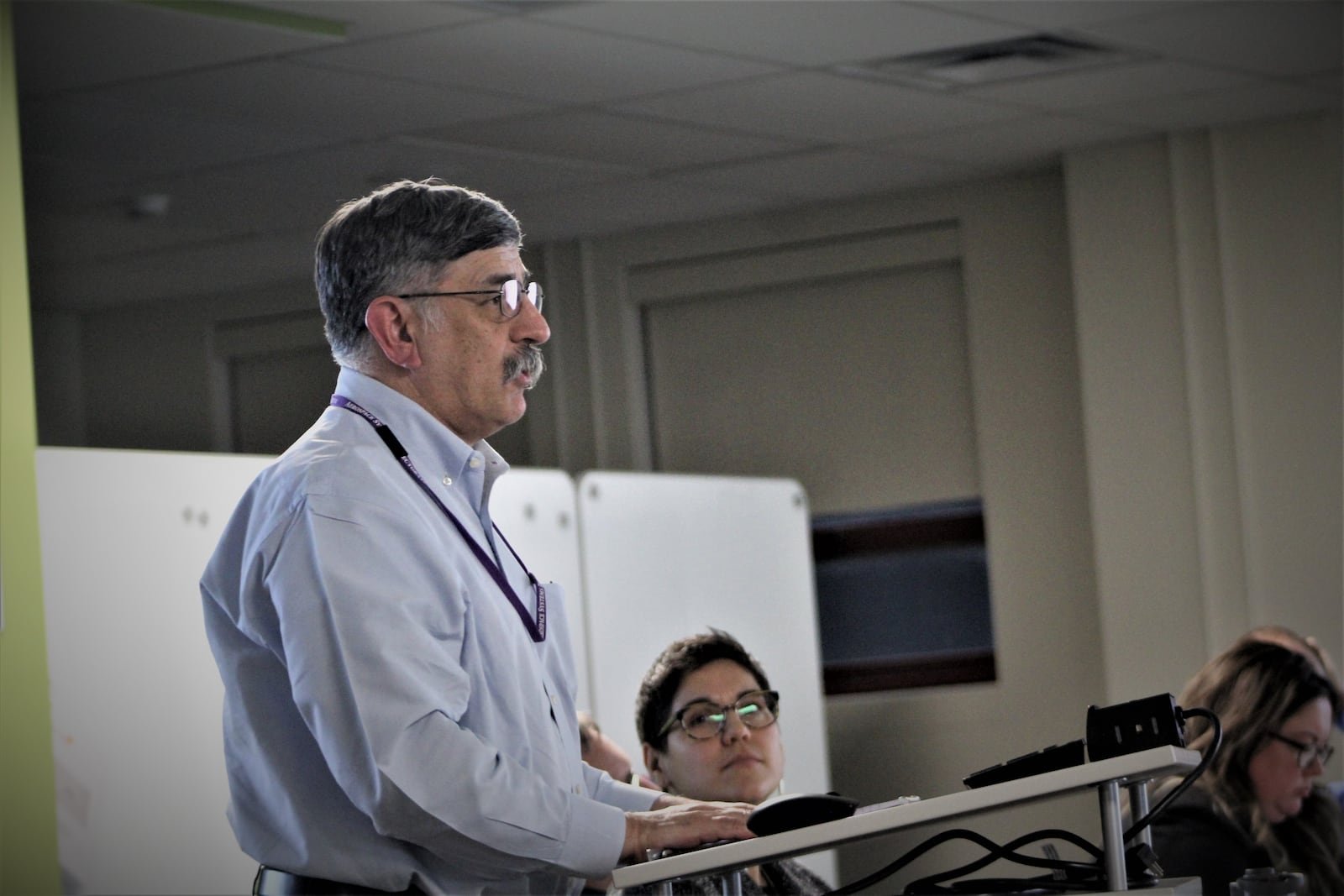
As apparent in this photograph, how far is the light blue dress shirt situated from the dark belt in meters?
0.01

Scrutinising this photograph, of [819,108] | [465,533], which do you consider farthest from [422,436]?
[819,108]

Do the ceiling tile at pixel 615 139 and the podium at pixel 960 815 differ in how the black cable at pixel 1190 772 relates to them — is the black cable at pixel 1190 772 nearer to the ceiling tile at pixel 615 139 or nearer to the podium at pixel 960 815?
the podium at pixel 960 815

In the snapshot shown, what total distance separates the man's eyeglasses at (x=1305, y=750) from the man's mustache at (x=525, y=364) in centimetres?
216

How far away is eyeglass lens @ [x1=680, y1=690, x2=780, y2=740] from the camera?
300 centimetres

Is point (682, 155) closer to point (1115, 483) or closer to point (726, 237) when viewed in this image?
point (726, 237)

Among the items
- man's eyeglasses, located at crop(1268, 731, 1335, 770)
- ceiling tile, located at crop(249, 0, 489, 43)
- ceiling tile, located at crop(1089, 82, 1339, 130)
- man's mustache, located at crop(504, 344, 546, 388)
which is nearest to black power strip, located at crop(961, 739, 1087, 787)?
man's mustache, located at crop(504, 344, 546, 388)

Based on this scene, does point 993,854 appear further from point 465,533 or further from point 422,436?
point 422,436

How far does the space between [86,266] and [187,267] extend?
314 millimetres

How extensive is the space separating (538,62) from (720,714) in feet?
5.14

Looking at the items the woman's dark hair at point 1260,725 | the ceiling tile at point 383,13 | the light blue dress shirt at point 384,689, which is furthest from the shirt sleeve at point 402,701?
the woman's dark hair at point 1260,725

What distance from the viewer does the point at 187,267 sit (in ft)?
18.3

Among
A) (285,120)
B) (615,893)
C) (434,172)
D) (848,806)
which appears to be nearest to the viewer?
(848,806)

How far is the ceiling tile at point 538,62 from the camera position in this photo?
356 cm

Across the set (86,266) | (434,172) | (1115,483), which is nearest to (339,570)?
(434,172)
